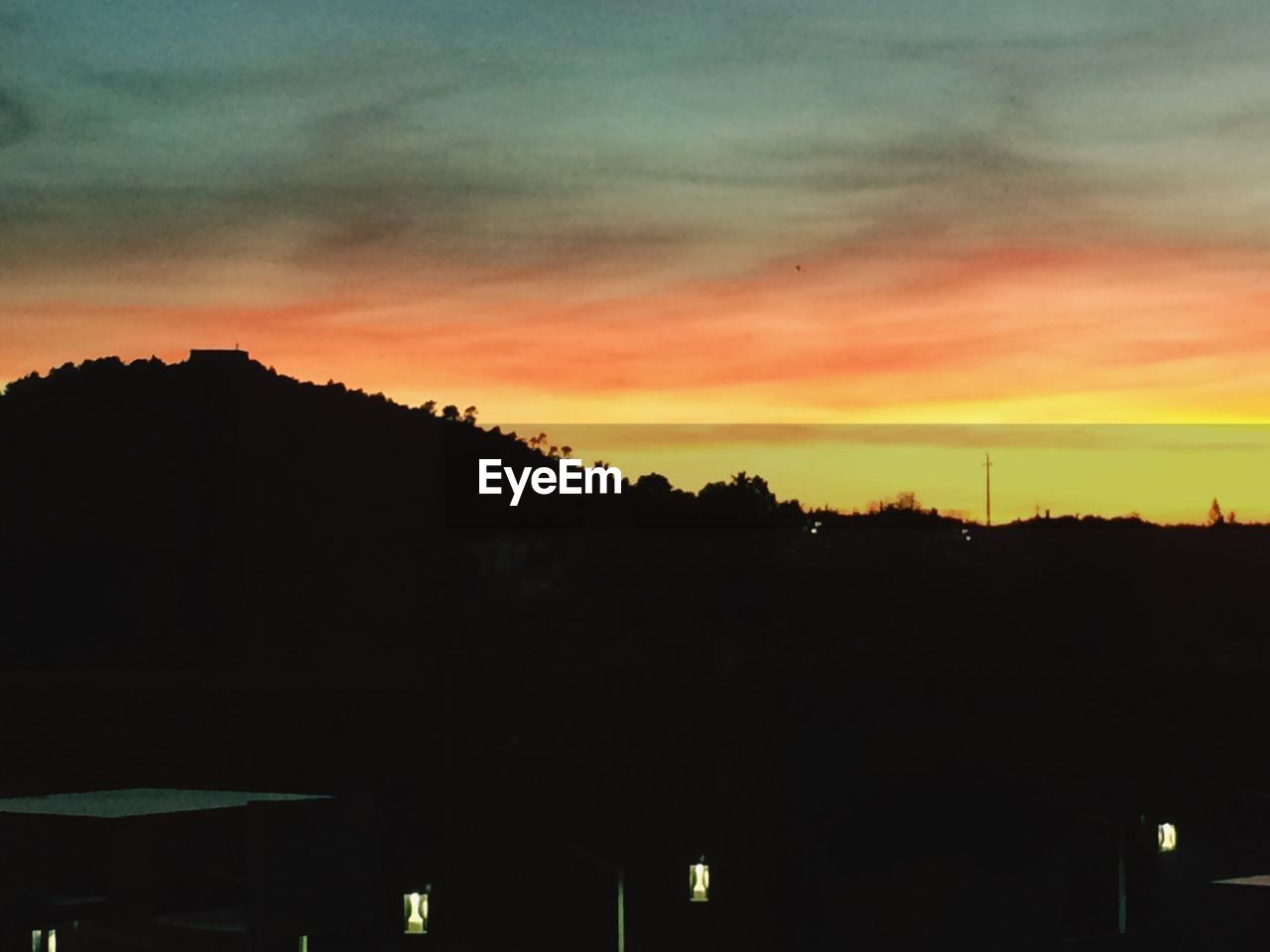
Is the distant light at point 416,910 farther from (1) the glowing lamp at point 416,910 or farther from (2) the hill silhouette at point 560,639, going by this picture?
(2) the hill silhouette at point 560,639

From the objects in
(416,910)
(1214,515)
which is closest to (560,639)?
(1214,515)

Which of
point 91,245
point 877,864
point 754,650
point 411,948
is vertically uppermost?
point 91,245

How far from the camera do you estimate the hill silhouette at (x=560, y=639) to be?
40.5ft

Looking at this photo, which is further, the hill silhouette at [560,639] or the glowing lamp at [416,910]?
the hill silhouette at [560,639]

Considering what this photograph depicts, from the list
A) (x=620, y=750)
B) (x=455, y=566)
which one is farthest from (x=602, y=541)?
(x=620, y=750)

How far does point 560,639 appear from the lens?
2214 cm

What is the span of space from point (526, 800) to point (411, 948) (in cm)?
269

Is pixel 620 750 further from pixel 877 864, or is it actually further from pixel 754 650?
pixel 754 650

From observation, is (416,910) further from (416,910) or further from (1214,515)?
(1214,515)

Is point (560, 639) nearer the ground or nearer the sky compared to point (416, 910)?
nearer the sky

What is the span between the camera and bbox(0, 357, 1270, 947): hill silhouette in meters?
12.4

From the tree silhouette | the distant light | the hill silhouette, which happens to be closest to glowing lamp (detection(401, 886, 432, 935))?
the distant light

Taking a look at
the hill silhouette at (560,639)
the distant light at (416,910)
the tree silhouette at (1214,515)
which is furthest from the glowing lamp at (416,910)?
the tree silhouette at (1214,515)

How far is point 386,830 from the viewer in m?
11.8
